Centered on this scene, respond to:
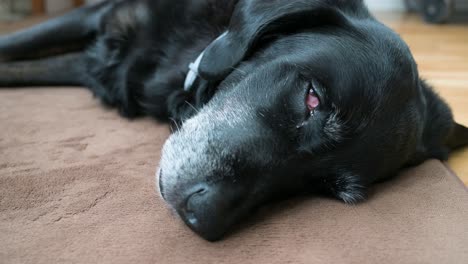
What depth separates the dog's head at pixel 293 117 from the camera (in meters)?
1.32

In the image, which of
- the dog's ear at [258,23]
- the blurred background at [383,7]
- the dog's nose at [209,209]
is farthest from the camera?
the blurred background at [383,7]

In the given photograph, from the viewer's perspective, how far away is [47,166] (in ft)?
5.54

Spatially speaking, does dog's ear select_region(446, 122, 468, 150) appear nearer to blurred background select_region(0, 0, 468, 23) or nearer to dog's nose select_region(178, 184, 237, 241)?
dog's nose select_region(178, 184, 237, 241)

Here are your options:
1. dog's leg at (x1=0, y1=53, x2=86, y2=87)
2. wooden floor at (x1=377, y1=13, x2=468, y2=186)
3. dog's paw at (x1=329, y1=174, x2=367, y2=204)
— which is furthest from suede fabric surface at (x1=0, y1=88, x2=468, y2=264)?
dog's leg at (x1=0, y1=53, x2=86, y2=87)

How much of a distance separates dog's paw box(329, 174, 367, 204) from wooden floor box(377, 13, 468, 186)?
1.93 ft

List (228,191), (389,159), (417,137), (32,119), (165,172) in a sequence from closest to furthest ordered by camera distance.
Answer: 1. (228,191)
2. (165,172)
3. (389,159)
4. (417,137)
5. (32,119)

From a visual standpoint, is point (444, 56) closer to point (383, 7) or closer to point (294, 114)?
A: point (294, 114)

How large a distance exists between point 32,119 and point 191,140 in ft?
3.57

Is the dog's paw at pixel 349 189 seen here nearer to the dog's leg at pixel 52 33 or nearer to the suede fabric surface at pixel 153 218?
the suede fabric surface at pixel 153 218

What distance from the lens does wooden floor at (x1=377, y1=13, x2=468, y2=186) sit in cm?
252

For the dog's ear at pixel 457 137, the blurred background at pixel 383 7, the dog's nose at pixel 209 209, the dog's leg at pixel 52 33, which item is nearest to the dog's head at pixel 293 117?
the dog's nose at pixel 209 209

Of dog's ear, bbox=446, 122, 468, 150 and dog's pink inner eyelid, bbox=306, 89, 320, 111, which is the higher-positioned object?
dog's pink inner eyelid, bbox=306, 89, 320, 111

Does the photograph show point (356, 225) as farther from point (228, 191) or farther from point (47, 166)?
point (47, 166)

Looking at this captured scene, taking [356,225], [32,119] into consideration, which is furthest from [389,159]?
[32,119]
